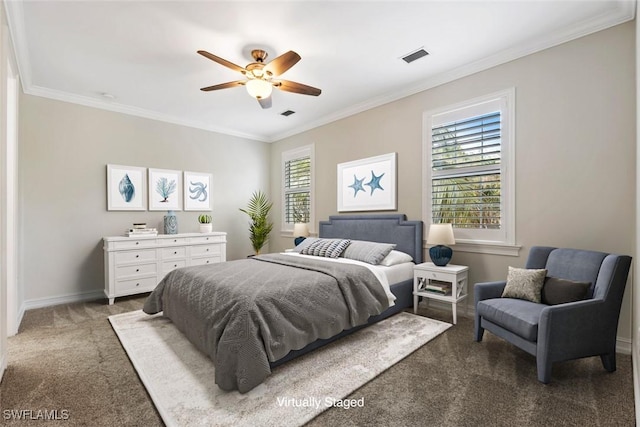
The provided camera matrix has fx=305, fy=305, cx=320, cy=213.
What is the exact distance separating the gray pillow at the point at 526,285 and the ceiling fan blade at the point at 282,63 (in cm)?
267

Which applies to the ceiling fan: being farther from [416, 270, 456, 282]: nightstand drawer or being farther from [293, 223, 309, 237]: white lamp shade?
[293, 223, 309, 237]: white lamp shade

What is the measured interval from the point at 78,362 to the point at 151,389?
35.3 inches

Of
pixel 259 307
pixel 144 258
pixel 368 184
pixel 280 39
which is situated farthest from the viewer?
pixel 368 184

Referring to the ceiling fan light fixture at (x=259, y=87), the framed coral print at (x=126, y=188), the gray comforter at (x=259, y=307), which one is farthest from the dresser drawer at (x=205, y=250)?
the ceiling fan light fixture at (x=259, y=87)

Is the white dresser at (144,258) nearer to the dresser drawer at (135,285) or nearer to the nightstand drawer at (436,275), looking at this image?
the dresser drawer at (135,285)

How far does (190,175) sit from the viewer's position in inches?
208

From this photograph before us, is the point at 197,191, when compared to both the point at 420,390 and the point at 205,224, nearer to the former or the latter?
the point at 205,224

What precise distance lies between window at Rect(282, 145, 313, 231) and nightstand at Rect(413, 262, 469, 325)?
96.0 inches

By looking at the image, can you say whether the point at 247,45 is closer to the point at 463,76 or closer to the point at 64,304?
the point at 463,76

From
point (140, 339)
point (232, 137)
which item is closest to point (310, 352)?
point (140, 339)

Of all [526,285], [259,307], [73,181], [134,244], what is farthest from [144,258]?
[526,285]

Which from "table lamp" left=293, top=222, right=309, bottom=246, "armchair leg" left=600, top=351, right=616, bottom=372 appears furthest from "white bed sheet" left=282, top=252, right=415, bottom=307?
"armchair leg" left=600, top=351, right=616, bottom=372

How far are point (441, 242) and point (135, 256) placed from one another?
13.2ft

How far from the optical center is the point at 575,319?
206 cm
